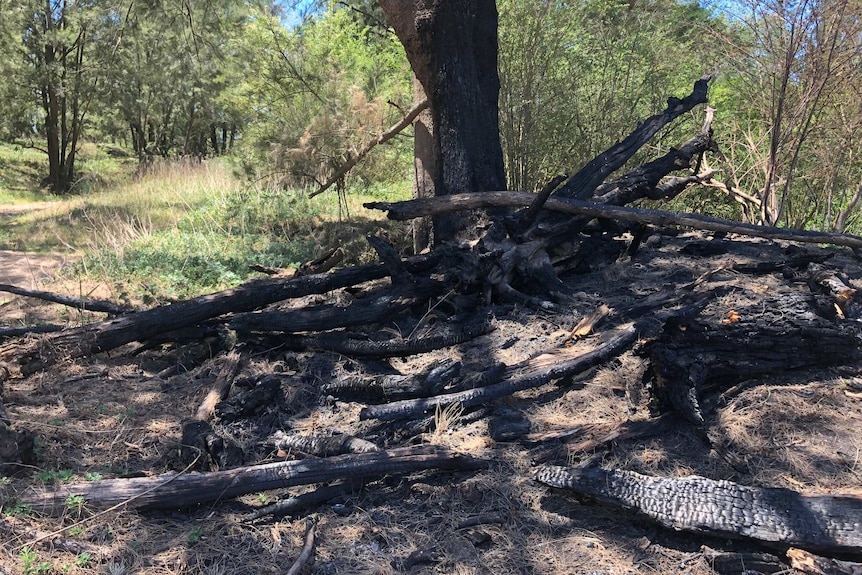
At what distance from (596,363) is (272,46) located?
899 centimetres

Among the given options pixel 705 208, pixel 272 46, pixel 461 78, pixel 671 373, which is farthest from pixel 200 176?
pixel 671 373

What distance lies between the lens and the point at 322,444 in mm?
3131

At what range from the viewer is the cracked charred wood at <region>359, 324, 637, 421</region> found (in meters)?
3.39

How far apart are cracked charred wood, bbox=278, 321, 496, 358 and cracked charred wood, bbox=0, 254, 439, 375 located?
0.47m

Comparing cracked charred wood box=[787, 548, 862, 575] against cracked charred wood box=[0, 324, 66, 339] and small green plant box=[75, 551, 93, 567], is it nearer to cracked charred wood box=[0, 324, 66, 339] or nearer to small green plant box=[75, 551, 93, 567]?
small green plant box=[75, 551, 93, 567]

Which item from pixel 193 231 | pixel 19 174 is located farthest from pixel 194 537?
pixel 19 174

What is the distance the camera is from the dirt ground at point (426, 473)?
2.45 meters

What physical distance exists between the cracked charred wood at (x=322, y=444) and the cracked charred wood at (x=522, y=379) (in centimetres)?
27

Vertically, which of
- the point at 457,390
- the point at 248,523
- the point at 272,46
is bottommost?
the point at 248,523

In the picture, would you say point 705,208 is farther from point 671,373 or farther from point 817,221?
point 671,373

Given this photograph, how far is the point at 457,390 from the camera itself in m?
3.54

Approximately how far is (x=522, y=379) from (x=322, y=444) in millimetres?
1184

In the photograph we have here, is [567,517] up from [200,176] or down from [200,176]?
down

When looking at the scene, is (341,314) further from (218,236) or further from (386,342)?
(218,236)
